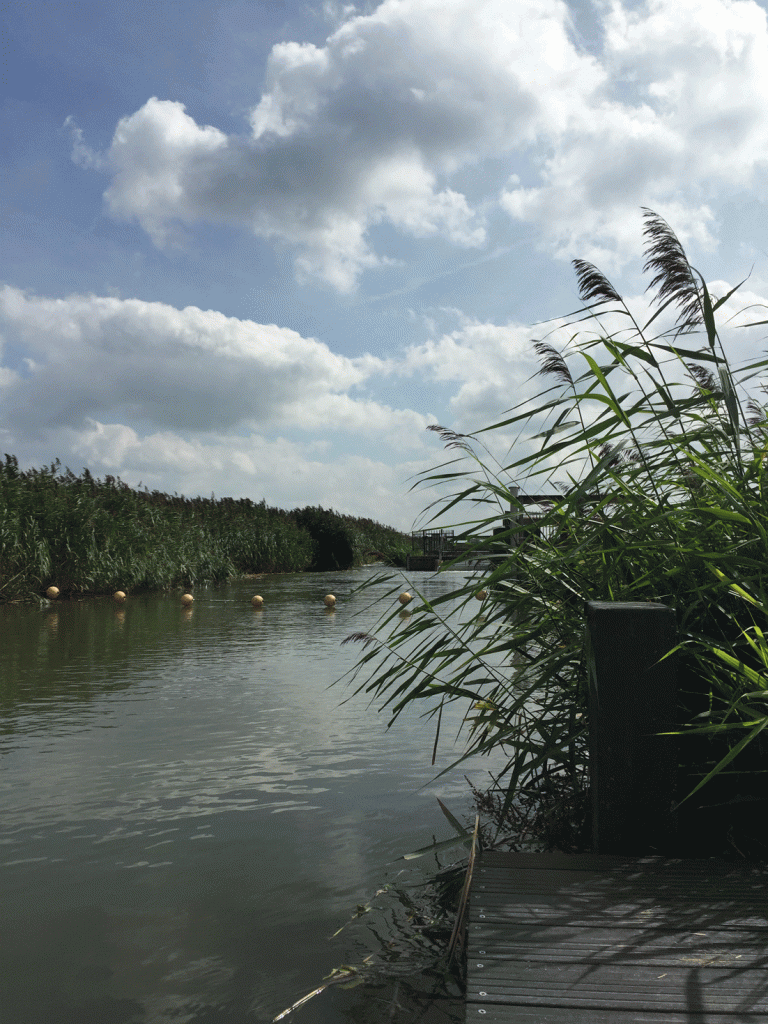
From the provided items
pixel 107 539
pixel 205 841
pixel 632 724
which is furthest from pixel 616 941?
pixel 107 539

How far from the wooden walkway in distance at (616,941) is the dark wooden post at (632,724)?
0.27 feet

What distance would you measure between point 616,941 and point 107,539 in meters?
10.9

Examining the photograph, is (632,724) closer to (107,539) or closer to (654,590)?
Result: (654,590)

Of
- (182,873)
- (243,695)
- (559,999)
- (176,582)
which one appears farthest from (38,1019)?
(176,582)

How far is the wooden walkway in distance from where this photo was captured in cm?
123

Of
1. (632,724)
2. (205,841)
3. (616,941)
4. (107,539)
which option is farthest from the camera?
(107,539)

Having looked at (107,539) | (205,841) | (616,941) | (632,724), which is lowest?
(205,841)

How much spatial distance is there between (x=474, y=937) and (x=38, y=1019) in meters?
1.00

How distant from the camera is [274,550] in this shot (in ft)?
64.4

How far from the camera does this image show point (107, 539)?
11.5 metres

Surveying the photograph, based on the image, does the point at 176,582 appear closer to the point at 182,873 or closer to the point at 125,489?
the point at 125,489

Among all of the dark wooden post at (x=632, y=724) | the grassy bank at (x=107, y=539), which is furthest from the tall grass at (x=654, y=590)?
the grassy bank at (x=107, y=539)

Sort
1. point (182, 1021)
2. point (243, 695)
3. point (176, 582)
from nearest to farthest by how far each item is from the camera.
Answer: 1. point (182, 1021)
2. point (243, 695)
3. point (176, 582)

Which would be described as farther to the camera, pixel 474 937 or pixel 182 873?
pixel 182 873
